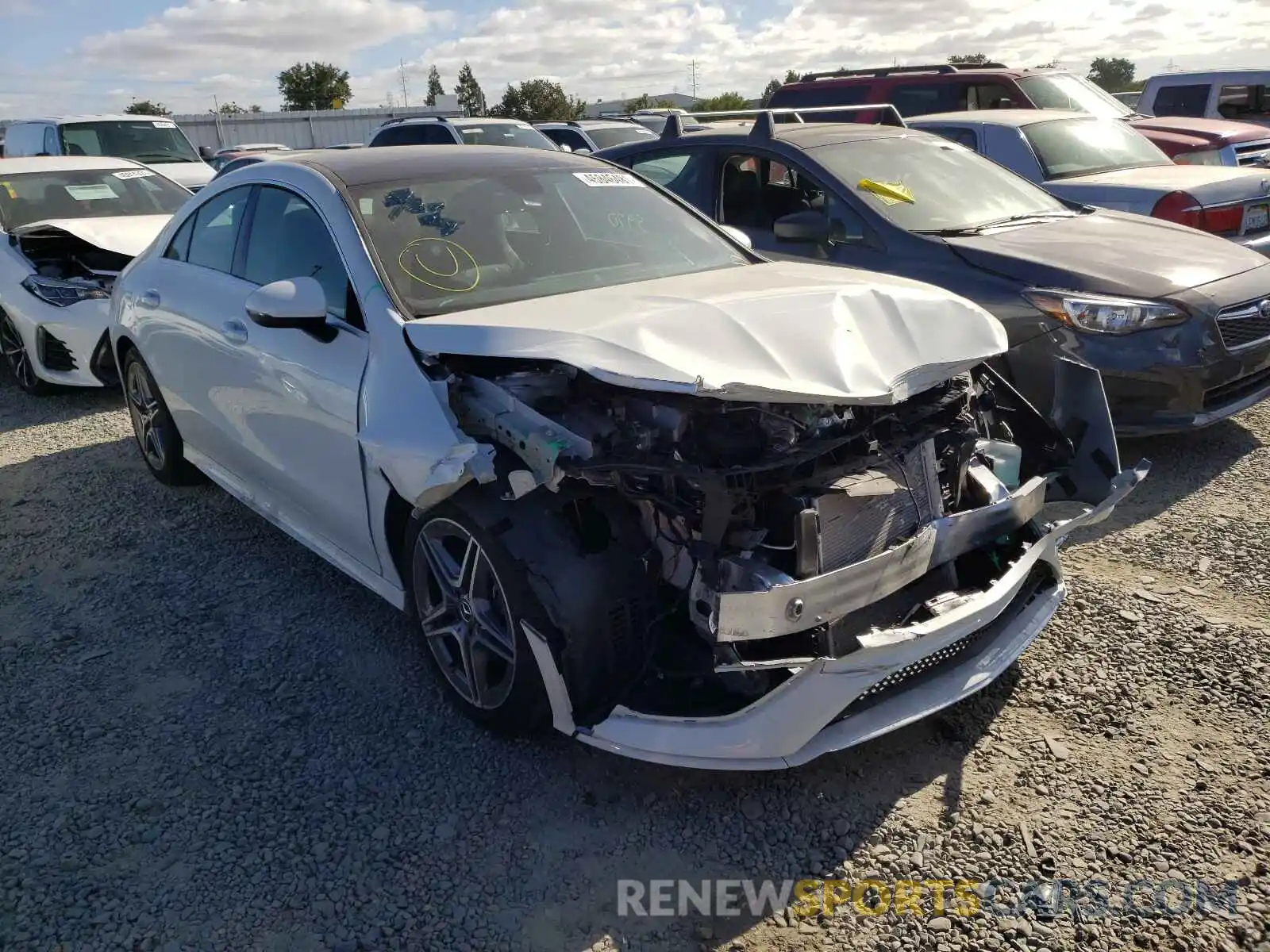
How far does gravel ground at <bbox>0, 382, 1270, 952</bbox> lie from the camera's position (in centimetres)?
254

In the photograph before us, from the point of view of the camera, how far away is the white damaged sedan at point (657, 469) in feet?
8.71

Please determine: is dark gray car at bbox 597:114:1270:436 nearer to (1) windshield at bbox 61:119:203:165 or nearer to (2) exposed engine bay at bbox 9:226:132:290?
(2) exposed engine bay at bbox 9:226:132:290

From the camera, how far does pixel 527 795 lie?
300 cm

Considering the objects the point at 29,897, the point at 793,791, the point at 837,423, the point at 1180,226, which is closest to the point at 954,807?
the point at 793,791

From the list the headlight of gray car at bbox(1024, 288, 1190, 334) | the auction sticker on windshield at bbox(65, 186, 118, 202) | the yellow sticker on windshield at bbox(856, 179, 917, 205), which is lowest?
the headlight of gray car at bbox(1024, 288, 1190, 334)

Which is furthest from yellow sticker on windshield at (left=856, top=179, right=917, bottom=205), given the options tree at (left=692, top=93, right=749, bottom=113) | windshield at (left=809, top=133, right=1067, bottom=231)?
tree at (left=692, top=93, right=749, bottom=113)

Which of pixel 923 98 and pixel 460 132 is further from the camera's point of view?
pixel 460 132

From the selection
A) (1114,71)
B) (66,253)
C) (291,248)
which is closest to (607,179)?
(291,248)

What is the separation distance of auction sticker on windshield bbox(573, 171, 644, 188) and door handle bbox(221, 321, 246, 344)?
1.55 meters

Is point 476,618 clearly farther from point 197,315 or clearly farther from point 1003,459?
point 197,315

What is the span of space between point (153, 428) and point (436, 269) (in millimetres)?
2707

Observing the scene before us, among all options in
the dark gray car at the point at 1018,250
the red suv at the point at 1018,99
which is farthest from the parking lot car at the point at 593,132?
the dark gray car at the point at 1018,250

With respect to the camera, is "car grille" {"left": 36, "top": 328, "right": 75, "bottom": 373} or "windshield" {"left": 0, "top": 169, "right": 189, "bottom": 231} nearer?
"car grille" {"left": 36, "top": 328, "right": 75, "bottom": 373}

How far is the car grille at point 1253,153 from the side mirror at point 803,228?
6.82 metres
